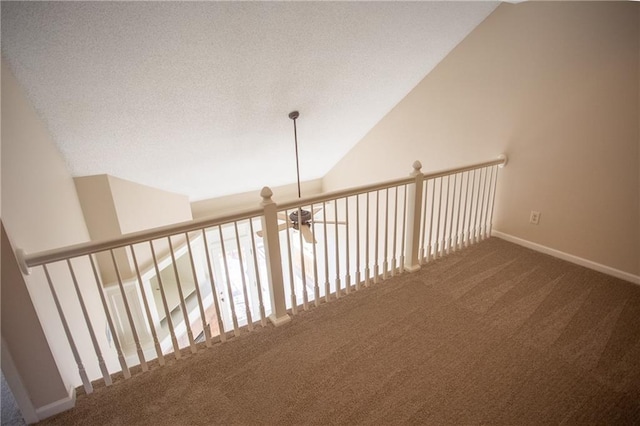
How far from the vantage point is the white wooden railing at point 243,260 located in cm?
158

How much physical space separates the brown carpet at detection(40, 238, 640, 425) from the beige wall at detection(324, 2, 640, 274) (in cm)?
60

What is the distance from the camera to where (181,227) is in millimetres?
1597

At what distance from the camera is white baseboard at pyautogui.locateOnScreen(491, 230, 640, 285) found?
93.5 inches

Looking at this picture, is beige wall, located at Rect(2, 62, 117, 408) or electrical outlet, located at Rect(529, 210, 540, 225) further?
electrical outlet, located at Rect(529, 210, 540, 225)

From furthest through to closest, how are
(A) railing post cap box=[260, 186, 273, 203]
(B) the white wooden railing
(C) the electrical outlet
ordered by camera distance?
(C) the electrical outlet
(A) railing post cap box=[260, 186, 273, 203]
(B) the white wooden railing

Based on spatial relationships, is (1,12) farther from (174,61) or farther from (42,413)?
(42,413)

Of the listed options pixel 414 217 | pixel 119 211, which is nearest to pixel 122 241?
pixel 414 217

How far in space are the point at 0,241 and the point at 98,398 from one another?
0.95 m

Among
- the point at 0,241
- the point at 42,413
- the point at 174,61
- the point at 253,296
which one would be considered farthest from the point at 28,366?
the point at 253,296

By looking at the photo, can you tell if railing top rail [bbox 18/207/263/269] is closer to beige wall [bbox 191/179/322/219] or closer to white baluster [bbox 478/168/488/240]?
white baluster [bbox 478/168/488/240]

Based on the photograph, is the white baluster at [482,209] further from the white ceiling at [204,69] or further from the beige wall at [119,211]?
the beige wall at [119,211]

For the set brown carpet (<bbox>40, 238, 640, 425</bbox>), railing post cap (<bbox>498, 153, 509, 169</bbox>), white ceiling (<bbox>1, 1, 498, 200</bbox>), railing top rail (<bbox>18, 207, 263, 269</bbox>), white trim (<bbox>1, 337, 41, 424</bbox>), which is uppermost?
white ceiling (<bbox>1, 1, 498, 200</bbox>)

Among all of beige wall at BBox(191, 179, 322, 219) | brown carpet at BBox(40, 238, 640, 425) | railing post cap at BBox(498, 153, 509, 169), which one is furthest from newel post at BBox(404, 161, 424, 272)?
beige wall at BBox(191, 179, 322, 219)

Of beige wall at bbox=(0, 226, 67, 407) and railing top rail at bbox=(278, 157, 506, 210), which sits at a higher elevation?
railing top rail at bbox=(278, 157, 506, 210)
